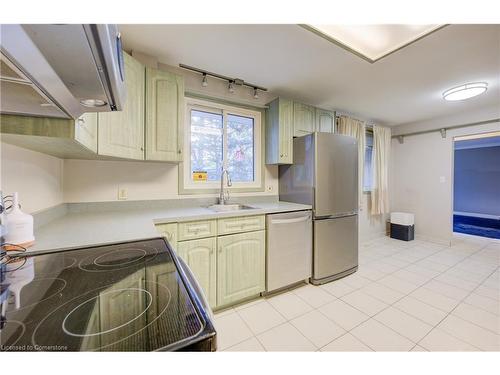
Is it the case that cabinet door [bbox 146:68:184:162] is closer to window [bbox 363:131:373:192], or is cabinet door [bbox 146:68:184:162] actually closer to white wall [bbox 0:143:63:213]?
white wall [bbox 0:143:63:213]

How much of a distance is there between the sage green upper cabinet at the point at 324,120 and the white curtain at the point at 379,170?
Answer: 1.50 metres

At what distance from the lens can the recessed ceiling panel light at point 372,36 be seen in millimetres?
1475

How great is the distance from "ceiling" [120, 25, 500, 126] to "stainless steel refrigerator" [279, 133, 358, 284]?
2.08 feet

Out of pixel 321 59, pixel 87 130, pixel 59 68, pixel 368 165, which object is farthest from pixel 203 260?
pixel 368 165

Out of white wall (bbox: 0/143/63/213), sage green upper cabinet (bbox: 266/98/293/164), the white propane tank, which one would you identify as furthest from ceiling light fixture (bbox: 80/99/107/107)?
sage green upper cabinet (bbox: 266/98/293/164)

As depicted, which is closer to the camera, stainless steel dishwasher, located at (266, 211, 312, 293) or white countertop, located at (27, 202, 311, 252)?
white countertop, located at (27, 202, 311, 252)

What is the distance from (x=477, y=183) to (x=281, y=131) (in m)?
7.84

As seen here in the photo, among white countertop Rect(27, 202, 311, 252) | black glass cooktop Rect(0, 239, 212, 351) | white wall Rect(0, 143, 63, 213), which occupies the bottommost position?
black glass cooktop Rect(0, 239, 212, 351)

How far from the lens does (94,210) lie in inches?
66.4

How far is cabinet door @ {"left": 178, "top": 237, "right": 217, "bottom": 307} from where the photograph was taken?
5.18 feet

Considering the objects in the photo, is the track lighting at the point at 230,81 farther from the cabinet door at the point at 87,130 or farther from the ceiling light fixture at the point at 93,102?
the ceiling light fixture at the point at 93,102

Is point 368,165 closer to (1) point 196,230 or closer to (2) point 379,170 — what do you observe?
(2) point 379,170

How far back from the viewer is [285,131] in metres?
2.38

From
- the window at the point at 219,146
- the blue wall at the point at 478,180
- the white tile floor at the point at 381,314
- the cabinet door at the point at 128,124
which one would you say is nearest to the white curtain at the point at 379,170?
the white tile floor at the point at 381,314
